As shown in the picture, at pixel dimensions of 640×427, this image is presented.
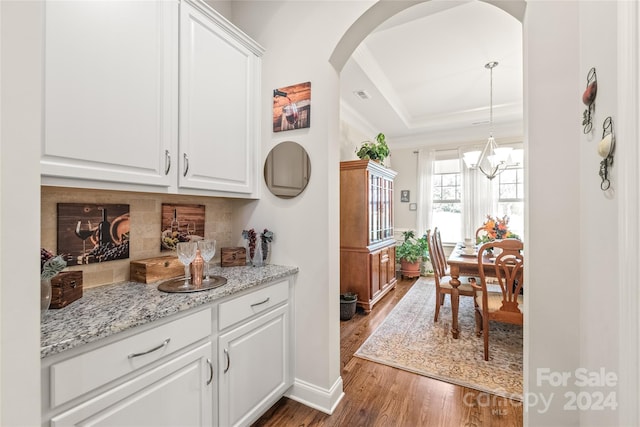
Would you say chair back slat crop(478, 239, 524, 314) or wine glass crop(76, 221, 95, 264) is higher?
wine glass crop(76, 221, 95, 264)

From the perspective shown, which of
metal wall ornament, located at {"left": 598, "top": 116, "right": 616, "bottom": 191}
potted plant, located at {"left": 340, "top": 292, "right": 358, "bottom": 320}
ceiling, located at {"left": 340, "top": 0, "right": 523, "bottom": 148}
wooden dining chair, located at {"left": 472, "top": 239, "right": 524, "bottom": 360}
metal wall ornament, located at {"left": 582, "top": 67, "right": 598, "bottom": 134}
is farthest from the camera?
potted plant, located at {"left": 340, "top": 292, "right": 358, "bottom": 320}

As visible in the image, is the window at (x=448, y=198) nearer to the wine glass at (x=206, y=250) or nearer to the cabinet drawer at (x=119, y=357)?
the wine glass at (x=206, y=250)

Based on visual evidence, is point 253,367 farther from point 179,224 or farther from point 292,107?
point 292,107

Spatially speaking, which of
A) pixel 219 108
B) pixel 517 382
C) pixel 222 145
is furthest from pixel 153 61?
pixel 517 382

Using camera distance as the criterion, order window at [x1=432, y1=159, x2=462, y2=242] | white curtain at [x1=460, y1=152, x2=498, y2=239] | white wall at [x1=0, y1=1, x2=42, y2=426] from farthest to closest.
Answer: window at [x1=432, y1=159, x2=462, y2=242], white curtain at [x1=460, y1=152, x2=498, y2=239], white wall at [x1=0, y1=1, x2=42, y2=426]

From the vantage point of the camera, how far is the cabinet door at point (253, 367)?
140cm

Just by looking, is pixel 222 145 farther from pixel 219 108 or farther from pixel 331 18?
pixel 331 18

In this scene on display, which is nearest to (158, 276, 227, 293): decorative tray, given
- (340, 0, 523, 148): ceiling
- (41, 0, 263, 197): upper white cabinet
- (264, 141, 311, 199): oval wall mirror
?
(41, 0, 263, 197): upper white cabinet

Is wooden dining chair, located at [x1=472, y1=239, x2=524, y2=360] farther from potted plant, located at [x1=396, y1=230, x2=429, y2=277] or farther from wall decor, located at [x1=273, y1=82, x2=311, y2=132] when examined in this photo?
potted plant, located at [x1=396, y1=230, x2=429, y2=277]

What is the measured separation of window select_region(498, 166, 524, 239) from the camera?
4.83 m

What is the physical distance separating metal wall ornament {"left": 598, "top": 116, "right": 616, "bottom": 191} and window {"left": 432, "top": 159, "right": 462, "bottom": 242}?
4.68 metres

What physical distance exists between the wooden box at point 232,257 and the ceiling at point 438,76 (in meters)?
2.21

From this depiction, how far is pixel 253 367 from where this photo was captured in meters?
1.55

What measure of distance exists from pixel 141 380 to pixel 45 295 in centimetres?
47
